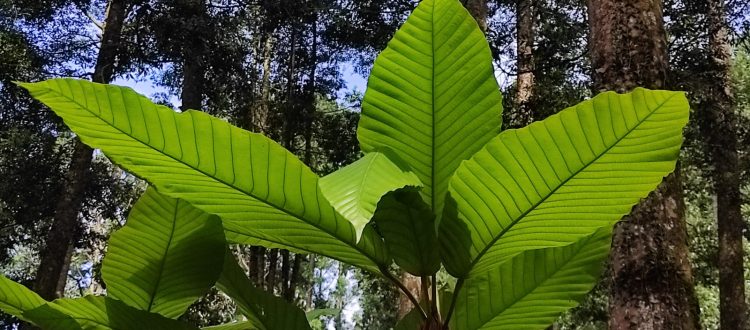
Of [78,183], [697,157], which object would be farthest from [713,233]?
[78,183]

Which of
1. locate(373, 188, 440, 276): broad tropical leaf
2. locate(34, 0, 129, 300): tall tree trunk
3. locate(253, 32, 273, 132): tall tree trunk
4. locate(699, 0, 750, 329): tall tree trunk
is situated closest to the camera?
locate(373, 188, 440, 276): broad tropical leaf

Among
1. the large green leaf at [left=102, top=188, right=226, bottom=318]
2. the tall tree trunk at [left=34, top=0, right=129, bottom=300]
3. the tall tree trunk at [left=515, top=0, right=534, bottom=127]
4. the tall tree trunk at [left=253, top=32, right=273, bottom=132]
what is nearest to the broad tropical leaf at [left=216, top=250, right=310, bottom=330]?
the large green leaf at [left=102, top=188, right=226, bottom=318]

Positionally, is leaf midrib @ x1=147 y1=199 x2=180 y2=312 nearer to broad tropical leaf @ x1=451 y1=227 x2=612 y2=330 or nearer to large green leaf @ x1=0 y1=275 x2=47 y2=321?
large green leaf @ x1=0 y1=275 x2=47 y2=321

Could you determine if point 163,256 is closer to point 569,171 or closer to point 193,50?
point 569,171

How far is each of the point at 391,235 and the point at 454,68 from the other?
0.42 ft

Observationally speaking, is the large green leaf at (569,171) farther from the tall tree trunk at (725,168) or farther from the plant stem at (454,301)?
the tall tree trunk at (725,168)

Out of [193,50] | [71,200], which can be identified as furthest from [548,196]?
[71,200]

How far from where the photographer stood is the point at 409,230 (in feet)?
1.57

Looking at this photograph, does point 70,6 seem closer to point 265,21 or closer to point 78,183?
point 265,21

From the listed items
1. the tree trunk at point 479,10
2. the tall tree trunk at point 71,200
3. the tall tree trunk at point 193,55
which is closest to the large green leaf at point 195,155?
the tree trunk at point 479,10

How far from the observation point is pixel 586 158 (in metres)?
0.43

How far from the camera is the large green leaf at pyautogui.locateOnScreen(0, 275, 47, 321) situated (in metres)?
0.51

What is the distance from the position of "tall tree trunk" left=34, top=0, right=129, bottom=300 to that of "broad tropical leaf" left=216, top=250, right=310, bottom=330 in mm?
7992

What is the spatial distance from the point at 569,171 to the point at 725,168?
30.2 feet
